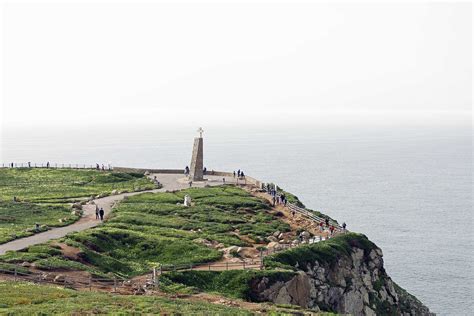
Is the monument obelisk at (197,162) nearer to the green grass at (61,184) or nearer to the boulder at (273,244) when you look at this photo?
the green grass at (61,184)

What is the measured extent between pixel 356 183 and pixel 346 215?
172ft

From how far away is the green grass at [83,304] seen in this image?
115ft

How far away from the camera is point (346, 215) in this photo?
125562 millimetres

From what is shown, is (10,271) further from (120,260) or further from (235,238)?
(235,238)

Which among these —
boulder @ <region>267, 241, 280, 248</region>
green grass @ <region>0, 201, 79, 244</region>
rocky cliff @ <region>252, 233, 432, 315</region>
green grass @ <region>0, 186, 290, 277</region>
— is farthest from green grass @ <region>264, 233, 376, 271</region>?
green grass @ <region>0, 201, 79, 244</region>

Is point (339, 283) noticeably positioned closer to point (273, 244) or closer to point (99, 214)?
point (273, 244)

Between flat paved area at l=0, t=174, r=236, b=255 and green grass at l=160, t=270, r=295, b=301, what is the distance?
13201mm

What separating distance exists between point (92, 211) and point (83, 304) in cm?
3763

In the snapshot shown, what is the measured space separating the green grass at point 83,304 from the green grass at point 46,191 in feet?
58.5

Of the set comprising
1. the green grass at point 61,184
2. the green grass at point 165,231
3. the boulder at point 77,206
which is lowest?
the green grass at point 165,231

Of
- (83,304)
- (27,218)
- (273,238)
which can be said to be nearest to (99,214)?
(27,218)

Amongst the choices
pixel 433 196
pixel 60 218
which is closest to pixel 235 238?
pixel 60 218

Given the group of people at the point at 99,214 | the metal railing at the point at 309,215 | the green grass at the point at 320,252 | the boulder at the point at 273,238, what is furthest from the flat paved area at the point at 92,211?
the green grass at the point at 320,252

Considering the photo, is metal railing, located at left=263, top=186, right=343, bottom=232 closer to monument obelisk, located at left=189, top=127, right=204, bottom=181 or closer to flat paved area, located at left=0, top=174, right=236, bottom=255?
flat paved area, located at left=0, top=174, right=236, bottom=255
